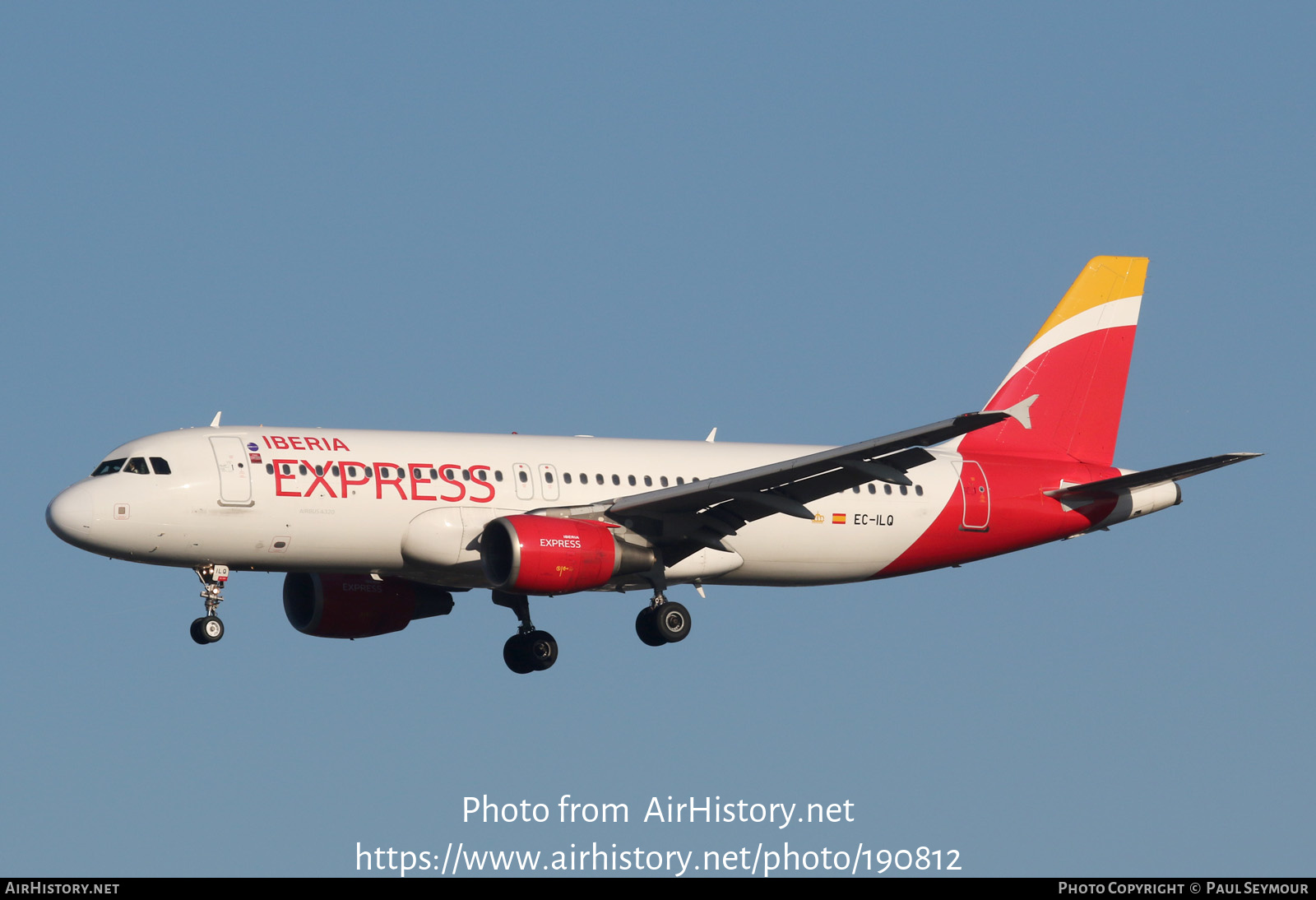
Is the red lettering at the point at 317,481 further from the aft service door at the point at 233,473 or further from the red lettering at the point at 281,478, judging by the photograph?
the aft service door at the point at 233,473

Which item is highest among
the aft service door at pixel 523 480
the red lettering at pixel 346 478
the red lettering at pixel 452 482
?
the aft service door at pixel 523 480

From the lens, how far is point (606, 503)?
4362 cm

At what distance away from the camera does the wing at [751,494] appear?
4072 centimetres

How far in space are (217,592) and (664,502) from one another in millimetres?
9965

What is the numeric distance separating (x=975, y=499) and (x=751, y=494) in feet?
26.7

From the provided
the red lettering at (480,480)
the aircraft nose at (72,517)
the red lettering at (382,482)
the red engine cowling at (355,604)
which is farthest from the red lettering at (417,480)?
the aircraft nose at (72,517)

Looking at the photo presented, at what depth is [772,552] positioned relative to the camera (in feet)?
153

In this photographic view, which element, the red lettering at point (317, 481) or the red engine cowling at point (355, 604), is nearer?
the red lettering at point (317, 481)

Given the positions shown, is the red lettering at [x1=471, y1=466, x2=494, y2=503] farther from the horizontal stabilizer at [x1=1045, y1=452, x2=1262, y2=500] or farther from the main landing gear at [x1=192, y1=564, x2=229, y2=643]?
the horizontal stabilizer at [x1=1045, y1=452, x2=1262, y2=500]

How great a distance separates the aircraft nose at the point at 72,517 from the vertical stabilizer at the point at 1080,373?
22026 millimetres

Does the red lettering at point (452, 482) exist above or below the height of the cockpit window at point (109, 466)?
above

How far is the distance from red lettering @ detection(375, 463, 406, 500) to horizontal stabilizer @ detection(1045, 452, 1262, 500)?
56.0ft

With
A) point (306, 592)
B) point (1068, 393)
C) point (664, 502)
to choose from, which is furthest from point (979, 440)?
point (306, 592)

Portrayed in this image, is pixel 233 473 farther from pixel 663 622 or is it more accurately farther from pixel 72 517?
pixel 663 622
